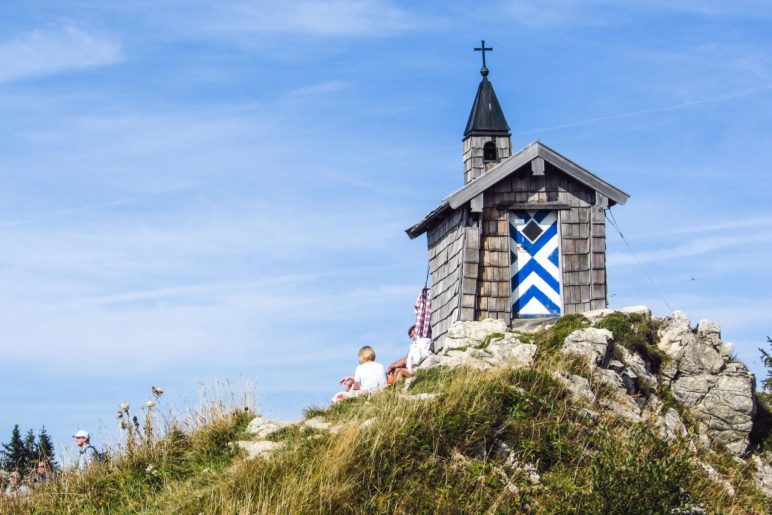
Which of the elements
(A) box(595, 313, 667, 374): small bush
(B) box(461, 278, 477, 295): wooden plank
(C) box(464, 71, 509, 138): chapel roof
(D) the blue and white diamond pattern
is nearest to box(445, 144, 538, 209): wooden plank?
(D) the blue and white diamond pattern

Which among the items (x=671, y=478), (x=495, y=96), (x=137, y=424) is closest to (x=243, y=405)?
(x=137, y=424)

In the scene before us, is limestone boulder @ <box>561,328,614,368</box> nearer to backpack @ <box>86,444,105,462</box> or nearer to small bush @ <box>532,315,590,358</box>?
small bush @ <box>532,315,590,358</box>

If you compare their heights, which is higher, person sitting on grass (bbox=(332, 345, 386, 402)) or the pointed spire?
the pointed spire

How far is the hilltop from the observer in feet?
41.9

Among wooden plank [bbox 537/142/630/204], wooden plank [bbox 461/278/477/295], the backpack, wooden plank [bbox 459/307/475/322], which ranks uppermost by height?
wooden plank [bbox 537/142/630/204]

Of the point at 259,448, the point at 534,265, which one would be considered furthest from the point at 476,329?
the point at 259,448

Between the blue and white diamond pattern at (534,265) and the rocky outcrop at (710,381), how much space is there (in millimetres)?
2437

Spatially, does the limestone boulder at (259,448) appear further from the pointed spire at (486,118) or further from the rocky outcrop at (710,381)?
the pointed spire at (486,118)

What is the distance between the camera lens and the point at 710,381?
66.0 ft

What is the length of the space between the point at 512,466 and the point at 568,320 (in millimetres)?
7151

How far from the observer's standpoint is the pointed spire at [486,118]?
79.8 feet

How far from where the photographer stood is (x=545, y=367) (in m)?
16.8

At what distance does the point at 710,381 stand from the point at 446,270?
5915mm

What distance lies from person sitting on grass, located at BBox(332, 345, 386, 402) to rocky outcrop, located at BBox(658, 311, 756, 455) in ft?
18.8
